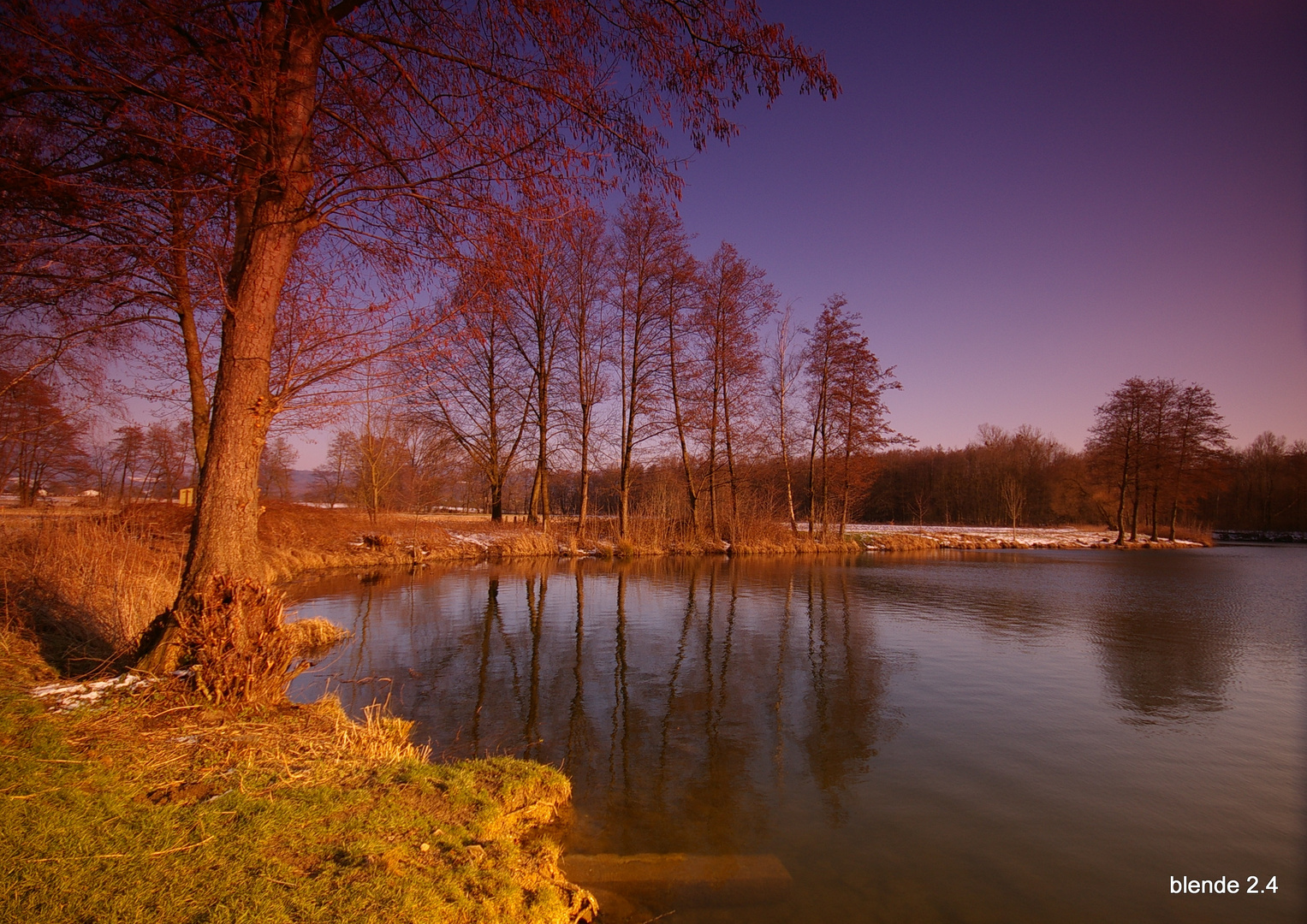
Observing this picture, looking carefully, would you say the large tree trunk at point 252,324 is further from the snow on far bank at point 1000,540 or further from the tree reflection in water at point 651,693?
the snow on far bank at point 1000,540

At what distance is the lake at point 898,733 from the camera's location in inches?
140

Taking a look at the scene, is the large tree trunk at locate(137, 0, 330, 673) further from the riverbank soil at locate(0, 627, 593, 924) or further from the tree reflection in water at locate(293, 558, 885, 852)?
the tree reflection in water at locate(293, 558, 885, 852)

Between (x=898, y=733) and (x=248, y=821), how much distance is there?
5255 mm

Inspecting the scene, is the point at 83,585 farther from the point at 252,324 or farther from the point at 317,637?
the point at 252,324

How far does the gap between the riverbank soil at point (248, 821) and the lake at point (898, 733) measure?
77 centimetres

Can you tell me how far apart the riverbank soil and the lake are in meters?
0.77

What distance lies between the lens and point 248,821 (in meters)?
2.69

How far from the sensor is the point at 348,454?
3391 centimetres

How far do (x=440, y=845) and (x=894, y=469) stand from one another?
65.5 metres

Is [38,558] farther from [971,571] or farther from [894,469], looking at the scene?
[894,469]

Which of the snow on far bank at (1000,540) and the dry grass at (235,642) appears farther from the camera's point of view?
the snow on far bank at (1000,540)

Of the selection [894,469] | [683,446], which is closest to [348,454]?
[683,446]

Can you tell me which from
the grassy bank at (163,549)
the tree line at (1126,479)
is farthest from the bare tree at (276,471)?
the tree line at (1126,479)

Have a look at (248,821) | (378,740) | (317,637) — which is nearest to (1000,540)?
(317,637)
